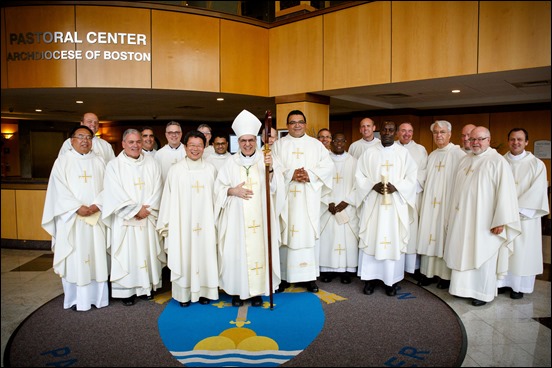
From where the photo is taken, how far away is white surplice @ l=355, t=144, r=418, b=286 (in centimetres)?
503

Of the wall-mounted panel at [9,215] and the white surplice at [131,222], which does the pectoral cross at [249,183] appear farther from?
the wall-mounted panel at [9,215]

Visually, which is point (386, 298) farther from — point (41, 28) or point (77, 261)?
point (41, 28)

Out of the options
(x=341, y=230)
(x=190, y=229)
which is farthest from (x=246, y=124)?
(x=341, y=230)

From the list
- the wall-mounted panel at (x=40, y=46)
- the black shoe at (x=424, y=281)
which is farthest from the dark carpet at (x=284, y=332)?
the wall-mounted panel at (x=40, y=46)

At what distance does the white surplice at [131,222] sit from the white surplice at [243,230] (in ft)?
2.64

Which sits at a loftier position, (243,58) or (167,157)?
(243,58)

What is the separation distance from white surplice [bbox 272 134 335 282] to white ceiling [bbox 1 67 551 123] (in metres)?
2.35

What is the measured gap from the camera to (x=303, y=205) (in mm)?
5266

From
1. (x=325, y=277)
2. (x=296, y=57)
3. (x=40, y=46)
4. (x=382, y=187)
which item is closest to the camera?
(x=382, y=187)

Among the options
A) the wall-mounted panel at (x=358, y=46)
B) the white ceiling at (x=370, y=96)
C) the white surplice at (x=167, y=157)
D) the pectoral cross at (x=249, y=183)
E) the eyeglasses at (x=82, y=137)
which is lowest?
the pectoral cross at (x=249, y=183)

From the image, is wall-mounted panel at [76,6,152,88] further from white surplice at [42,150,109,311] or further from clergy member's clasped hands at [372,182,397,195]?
clergy member's clasped hands at [372,182,397,195]

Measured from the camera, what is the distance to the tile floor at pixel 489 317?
3.68 metres

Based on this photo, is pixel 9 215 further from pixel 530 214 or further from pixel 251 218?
pixel 530 214

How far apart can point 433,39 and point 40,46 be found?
610cm
